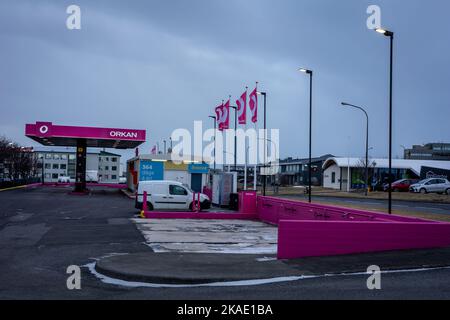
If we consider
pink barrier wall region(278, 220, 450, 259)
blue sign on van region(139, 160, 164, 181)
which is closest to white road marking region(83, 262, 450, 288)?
pink barrier wall region(278, 220, 450, 259)

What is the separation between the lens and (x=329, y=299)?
8.09 meters

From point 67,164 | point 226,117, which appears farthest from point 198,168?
point 67,164

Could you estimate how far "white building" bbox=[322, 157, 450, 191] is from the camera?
72375mm

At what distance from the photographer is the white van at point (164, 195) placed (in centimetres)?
2766

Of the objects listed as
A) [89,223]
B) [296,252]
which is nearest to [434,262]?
[296,252]

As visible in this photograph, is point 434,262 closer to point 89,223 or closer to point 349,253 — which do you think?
point 349,253

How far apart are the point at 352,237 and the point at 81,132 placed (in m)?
38.3

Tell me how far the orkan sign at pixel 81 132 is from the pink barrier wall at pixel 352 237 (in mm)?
37158

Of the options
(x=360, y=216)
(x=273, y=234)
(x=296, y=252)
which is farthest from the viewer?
(x=273, y=234)

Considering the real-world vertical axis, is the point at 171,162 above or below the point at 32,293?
above

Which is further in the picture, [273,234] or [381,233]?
[273,234]
